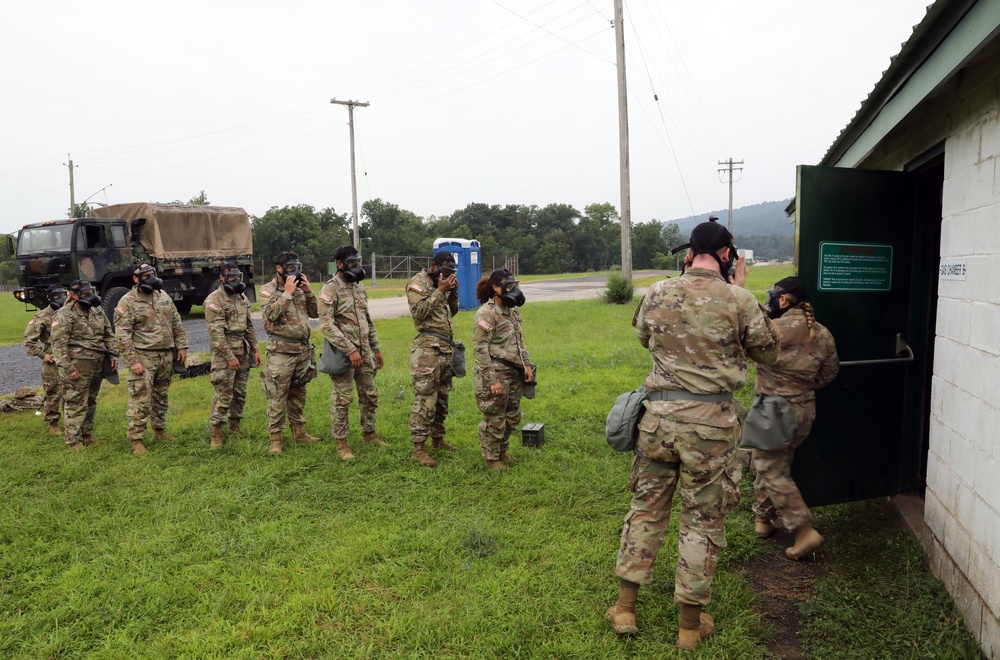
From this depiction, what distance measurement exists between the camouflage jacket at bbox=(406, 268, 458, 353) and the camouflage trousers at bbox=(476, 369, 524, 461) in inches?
25.2

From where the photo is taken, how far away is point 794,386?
12.7ft

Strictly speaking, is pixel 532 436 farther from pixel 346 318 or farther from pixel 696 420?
pixel 696 420

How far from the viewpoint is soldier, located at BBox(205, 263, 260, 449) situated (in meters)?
6.47

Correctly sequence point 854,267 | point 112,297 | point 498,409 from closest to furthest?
1. point 854,267
2. point 498,409
3. point 112,297

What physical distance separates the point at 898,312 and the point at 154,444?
6.66 metres

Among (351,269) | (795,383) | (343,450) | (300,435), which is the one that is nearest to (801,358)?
(795,383)

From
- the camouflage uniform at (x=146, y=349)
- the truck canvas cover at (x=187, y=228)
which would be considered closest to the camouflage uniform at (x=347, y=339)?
the camouflage uniform at (x=146, y=349)

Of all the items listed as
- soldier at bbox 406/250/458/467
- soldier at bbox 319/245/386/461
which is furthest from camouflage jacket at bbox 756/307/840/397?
soldier at bbox 319/245/386/461

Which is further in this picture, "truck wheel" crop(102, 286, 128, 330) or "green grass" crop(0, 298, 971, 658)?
"truck wheel" crop(102, 286, 128, 330)

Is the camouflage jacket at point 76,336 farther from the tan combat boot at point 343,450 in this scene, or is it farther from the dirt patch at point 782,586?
the dirt patch at point 782,586

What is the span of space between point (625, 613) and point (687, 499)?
651mm

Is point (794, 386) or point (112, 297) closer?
point (794, 386)

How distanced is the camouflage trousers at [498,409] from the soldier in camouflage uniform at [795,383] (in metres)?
2.11

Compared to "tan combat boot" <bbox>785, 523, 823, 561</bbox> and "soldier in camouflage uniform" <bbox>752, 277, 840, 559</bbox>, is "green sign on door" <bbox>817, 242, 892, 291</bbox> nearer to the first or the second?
"soldier in camouflage uniform" <bbox>752, 277, 840, 559</bbox>
